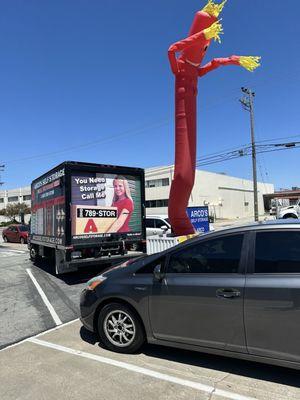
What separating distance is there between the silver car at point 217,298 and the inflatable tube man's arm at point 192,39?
9143 mm

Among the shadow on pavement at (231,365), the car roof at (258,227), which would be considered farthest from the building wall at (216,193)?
the car roof at (258,227)

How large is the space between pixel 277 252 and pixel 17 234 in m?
28.1

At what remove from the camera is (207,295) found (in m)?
4.36

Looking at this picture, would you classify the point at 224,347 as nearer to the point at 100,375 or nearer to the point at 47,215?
the point at 100,375

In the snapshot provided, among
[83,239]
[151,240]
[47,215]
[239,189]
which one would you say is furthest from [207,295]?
[239,189]

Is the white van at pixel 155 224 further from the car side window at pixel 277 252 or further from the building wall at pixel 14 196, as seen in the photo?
the building wall at pixel 14 196

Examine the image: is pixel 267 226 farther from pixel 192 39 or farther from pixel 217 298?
pixel 192 39

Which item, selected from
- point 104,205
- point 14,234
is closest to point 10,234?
point 14,234

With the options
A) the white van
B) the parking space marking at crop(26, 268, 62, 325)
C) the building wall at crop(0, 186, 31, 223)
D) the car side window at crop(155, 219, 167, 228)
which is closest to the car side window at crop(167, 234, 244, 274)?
the parking space marking at crop(26, 268, 62, 325)

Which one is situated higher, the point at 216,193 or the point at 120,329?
the point at 216,193

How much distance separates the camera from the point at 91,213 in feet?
36.3

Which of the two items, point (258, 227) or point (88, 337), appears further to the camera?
point (88, 337)

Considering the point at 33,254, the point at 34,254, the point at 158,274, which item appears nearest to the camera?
the point at 158,274

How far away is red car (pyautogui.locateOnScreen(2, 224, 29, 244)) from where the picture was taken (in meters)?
29.2
